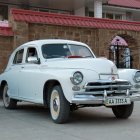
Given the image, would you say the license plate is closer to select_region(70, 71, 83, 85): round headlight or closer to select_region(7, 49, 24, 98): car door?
select_region(70, 71, 83, 85): round headlight

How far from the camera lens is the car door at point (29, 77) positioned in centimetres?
977

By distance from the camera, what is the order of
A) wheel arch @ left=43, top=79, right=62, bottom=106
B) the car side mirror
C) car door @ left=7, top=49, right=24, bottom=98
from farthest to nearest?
car door @ left=7, top=49, right=24, bottom=98 → the car side mirror → wheel arch @ left=43, top=79, right=62, bottom=106

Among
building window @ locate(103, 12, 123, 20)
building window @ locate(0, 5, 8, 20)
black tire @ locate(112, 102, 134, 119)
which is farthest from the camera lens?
building window @ locate(103, 12, 123, 20)

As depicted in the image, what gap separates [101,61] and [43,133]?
2.24 metres

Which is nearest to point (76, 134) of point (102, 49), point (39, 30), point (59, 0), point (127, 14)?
point (39, 30)

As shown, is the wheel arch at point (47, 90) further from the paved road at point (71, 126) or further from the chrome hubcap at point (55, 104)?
the paved road at point (71, 126)

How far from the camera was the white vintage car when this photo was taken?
8.41 m

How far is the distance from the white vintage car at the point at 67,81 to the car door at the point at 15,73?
4 cm

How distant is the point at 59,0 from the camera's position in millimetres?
23938

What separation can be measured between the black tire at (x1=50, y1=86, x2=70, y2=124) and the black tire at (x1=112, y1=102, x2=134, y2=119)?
1630 millimetres

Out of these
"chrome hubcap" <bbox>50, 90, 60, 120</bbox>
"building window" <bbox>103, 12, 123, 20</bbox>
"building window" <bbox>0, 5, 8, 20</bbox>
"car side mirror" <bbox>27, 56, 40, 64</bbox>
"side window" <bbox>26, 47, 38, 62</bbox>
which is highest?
"building window" <bbox>103, 12, 123, 20</bbox>

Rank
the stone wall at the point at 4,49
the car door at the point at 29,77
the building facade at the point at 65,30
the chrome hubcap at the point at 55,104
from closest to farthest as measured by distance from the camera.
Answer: the chrome hubcap at the point at 55,104
the car door at the point at 29,77
the stone wall at the point at 4,49
the building facade at the point at 65,30

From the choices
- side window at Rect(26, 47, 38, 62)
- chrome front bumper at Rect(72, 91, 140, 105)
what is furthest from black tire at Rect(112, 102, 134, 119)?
side window at Rect(26, 47, 38, 62)

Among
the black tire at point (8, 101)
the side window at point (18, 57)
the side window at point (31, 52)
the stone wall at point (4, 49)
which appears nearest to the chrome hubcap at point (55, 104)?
the side window at point (31, 52)
